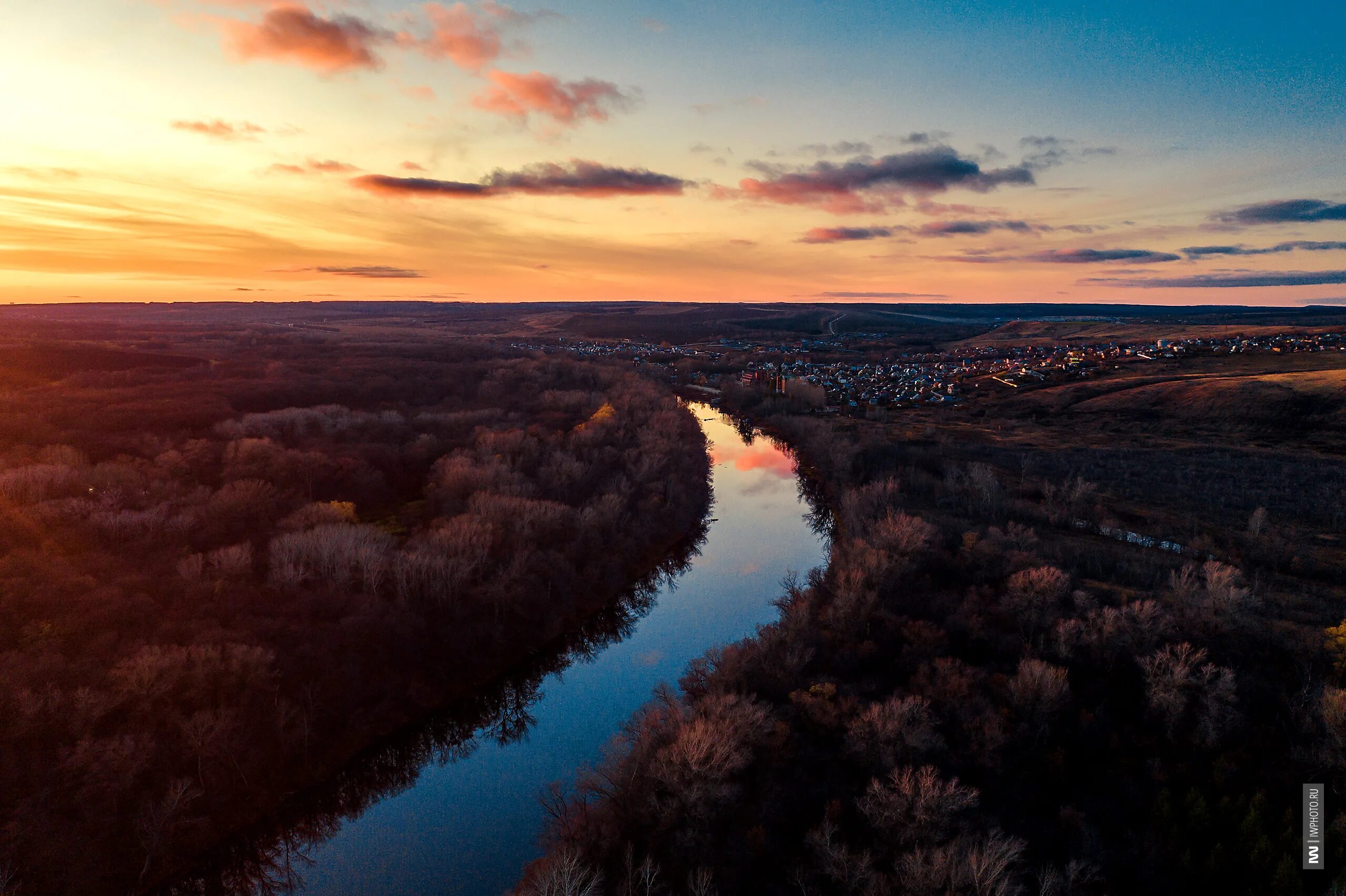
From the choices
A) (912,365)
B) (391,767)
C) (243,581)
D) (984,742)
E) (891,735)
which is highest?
(912,365)

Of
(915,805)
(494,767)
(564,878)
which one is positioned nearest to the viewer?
(564,878)

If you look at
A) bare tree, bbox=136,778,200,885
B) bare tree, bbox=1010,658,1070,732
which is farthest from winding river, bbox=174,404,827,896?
bare tree, bbox=1010,658,1070,732

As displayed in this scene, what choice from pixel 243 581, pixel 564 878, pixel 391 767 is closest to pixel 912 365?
pixel 243 581

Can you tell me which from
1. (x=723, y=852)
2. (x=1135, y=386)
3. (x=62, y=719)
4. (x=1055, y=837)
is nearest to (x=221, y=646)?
(x=62, y=719)

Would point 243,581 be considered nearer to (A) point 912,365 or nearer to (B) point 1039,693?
(B) point 1039,693

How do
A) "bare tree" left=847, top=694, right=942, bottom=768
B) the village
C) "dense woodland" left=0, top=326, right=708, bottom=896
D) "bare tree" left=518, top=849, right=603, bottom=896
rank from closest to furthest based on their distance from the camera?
"bare tree" left=518, top=849, right=603, bottom=896 → "dense woodland" left=0, top=326, right=708, bottom=896 → "bare tree" left=847, top=694, right=942, bottom=768 → the village

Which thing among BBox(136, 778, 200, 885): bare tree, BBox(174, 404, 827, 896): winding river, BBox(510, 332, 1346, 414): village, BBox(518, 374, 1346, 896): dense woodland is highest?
BBox(510, 332, 1346, 414): village

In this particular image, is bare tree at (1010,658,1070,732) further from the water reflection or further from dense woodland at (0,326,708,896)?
dense woodland at (0,326,708,896)
